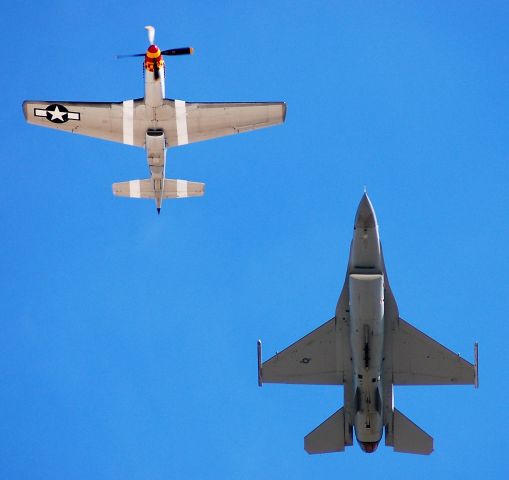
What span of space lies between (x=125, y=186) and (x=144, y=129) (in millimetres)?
3460

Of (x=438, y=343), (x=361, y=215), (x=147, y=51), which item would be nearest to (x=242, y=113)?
(x=147, y=51)

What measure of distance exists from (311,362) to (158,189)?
996cm

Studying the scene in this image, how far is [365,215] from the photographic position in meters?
30.1

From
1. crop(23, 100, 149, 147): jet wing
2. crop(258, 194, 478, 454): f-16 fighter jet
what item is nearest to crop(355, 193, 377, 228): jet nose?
crop(258, 194, 478, 454): f-16 fighter jet

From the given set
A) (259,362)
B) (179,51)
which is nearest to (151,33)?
(179,51)

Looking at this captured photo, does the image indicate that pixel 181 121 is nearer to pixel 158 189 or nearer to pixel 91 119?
pixel 158 189

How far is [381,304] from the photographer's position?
103 ft

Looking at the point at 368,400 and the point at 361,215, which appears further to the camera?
the point at 368,400

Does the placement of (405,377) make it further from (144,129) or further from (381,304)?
(144,129)

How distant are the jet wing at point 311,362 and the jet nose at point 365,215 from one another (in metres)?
5.59

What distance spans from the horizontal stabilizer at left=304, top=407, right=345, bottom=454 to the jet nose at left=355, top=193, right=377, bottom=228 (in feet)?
28.1

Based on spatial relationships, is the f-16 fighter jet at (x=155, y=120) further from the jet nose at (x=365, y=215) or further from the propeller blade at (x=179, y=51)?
the jet nose at (x=365, y=215)

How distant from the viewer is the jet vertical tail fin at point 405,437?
34906mm

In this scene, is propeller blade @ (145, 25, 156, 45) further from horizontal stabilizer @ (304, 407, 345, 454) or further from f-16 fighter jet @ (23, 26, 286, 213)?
horizontal stabilizer @ (304, 407, 345, 454)
